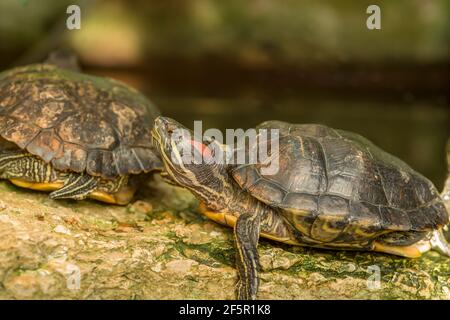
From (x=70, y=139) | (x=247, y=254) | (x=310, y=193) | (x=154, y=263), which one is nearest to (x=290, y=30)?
(x=70, y=139)

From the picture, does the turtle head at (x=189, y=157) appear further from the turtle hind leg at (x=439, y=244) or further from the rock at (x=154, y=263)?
the turtle hind leg at (x=439, y=244)

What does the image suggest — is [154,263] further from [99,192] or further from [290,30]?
[290,30]

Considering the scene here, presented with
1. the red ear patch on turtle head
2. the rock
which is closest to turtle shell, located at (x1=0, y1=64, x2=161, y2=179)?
the rock

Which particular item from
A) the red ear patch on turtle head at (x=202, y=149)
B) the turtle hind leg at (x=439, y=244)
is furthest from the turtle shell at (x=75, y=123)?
the turtle hind leg at (x=439, y=244)

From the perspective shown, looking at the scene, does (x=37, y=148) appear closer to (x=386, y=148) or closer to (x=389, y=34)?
(x=386, y=148)

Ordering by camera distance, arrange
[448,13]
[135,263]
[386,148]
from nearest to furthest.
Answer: [135,263] → [386,148] → [448,13]

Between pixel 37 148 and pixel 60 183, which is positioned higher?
pixel 37 148
